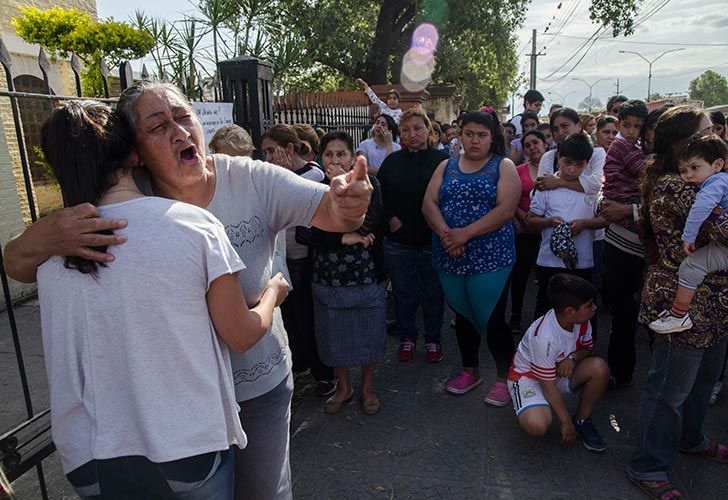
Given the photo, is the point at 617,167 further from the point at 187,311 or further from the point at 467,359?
the point at 187,311

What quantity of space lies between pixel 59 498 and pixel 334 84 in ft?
51.0

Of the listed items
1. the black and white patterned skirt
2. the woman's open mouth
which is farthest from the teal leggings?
the woman's open mouth

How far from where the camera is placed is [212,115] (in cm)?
357

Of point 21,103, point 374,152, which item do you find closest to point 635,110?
point 374,152

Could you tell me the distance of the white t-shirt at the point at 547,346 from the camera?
9.77 feet

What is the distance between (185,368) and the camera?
1266 millimetres

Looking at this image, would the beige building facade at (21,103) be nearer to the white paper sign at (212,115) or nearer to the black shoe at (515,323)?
the white paper sign at (212,115)

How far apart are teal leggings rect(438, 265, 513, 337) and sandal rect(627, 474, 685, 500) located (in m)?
1.33

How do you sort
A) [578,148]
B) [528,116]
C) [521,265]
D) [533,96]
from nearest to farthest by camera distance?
[578,148], [521,265], [528,116], [533,96]

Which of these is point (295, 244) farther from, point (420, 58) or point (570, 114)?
point (420, 58)

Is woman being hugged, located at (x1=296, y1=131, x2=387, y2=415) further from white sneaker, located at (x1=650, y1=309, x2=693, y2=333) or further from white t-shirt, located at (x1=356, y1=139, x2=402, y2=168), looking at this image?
white t-shirt, located at (x1=356, y1=139, x2=402, y2=168)

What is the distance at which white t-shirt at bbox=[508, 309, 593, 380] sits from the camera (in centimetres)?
298

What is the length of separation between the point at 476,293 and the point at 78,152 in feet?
9.03

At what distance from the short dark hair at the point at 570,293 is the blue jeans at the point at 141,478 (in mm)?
2246
